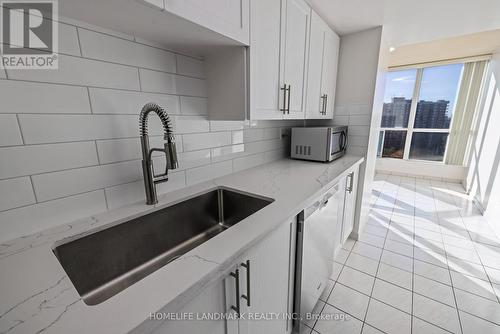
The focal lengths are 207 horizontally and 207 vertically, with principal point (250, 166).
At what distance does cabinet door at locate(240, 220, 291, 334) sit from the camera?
0.77 metres

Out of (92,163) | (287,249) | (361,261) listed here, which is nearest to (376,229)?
(361,261)

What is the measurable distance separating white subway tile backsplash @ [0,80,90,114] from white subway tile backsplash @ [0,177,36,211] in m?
0.23

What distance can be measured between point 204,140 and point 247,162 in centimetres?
48

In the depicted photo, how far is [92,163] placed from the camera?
855 millimetres

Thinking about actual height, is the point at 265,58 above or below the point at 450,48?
below

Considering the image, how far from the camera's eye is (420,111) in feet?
14.7

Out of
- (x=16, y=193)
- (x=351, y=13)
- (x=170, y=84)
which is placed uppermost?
(x=351, y=13)

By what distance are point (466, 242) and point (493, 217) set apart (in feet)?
2.52

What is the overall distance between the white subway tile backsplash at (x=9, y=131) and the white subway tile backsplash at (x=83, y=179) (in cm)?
13

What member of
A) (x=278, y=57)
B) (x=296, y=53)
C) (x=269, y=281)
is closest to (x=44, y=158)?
(x=269, y=281)

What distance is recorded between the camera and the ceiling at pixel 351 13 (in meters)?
1.48

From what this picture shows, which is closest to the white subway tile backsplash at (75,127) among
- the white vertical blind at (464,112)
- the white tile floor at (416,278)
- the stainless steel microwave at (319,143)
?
the stainless steel microwave at (319,143)

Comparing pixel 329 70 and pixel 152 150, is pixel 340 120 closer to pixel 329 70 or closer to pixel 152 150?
pixel 329 70

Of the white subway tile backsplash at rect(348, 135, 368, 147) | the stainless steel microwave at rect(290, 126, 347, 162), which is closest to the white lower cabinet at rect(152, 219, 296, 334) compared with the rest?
the stainless steel microwave at rect(290, 126, 347, 162)
